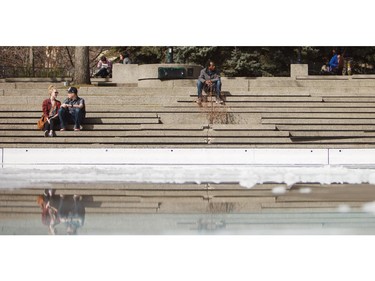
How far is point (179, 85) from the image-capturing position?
2625cm

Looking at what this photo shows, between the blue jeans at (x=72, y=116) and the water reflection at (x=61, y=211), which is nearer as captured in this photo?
the water reflection at (x=61, y=211)

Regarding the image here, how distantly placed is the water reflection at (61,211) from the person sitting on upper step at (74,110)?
24.8 ft

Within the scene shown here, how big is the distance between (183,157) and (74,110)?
3350 mm

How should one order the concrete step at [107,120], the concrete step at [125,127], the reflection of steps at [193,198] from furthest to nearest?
the concrete step at [107,120] → the concrete step at [125,127] → the reflection of steps at [193,198]

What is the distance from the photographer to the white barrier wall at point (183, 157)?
733 inches

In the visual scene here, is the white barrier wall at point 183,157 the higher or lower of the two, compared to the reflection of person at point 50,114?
lower

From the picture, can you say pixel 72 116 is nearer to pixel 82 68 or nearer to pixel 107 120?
pixel 107 120

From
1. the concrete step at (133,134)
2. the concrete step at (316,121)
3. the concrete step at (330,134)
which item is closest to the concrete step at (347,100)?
the concrete step at (316,121)

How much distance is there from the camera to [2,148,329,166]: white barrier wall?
18609 millimetres

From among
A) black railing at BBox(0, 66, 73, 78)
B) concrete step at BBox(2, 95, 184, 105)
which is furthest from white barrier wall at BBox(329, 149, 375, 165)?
black railing at BBox(0, 66, 73, 78)

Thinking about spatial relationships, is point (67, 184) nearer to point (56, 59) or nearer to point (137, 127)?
point (137, 127)

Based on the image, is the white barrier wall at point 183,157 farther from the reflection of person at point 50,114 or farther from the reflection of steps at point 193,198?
the reflection of steps at point 193,198

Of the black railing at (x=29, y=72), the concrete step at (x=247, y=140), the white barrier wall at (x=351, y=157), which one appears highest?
the black railing at (x=29, y=72)

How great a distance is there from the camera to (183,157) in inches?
737
